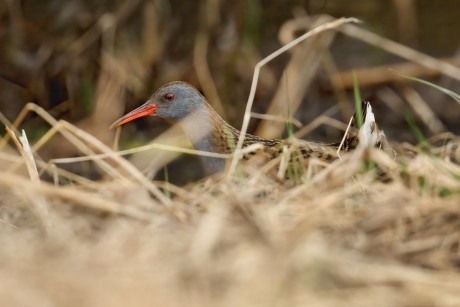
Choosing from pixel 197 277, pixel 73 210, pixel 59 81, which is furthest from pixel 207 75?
pixel 197 277

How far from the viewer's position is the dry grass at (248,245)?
2.54 metres

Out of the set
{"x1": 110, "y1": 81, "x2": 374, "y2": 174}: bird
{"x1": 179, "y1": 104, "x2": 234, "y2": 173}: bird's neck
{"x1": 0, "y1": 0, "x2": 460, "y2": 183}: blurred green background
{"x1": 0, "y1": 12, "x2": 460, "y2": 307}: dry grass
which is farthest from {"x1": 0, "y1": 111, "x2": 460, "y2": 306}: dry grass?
{"x1": 0, "y1": 0, "x2": 460, "y2": 183}: blurred green background

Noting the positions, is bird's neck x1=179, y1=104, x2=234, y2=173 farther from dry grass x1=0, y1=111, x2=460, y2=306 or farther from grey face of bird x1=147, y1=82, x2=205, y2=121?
dry grass x1=0, y1=111, x2=460, y2=306

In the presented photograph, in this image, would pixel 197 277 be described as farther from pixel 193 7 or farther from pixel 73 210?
pixel 193 7

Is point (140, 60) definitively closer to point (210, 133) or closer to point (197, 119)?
point (197, 119)

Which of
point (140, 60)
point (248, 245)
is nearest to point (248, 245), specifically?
point (248, 245)

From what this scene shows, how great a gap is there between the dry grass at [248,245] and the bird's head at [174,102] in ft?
7.08

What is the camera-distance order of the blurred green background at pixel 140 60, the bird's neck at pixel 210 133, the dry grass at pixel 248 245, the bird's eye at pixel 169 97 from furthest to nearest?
the blurred green background at pixel 140 60 → the bird's eye at pixel 169 97 → the bird's neck at pixel 210 133 → the dry grass at pixel 248 245

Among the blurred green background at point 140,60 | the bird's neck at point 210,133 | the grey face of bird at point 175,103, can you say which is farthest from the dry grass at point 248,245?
the blurred green background at point 140,60

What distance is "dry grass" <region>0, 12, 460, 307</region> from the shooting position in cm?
254

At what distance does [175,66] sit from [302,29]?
1023 millimetres

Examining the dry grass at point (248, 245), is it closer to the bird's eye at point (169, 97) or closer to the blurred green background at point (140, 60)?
the bird's eye at point (169, 97)

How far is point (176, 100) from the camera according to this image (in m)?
5.71

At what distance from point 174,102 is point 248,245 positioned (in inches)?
122
